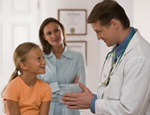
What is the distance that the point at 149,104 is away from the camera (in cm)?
150

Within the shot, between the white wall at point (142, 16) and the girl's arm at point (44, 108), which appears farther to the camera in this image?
the white wall at point (142, 16)

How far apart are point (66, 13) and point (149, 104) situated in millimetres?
2669

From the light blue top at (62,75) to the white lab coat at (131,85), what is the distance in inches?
32.2

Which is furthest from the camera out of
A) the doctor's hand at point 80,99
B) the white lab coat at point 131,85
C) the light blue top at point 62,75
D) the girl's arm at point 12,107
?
the light blue top at point 62,75

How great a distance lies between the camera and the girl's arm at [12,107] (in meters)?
1.83

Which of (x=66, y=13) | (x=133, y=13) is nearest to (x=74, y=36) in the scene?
(x=66, y=13)

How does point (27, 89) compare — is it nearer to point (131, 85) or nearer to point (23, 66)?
point (23, 66)

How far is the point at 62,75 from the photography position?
7.93 ft

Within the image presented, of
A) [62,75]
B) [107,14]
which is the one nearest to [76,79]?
[62,75]

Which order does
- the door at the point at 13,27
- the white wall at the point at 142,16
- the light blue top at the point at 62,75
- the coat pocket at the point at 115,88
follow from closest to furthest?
the coat pocket at the point at 115,88
the light blue top at the point at 62,75
the white wall at the point at 142,16
the door at the point at 13,27

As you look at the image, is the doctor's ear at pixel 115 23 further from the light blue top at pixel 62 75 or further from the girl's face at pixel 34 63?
the light blue top at pixel 62 75

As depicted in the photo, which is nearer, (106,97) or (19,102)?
(106,97)

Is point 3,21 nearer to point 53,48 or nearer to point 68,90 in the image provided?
point 53,48

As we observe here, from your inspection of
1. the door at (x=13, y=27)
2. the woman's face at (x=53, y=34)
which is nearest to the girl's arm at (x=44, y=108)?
the woman's face at (x=53, y=34)
